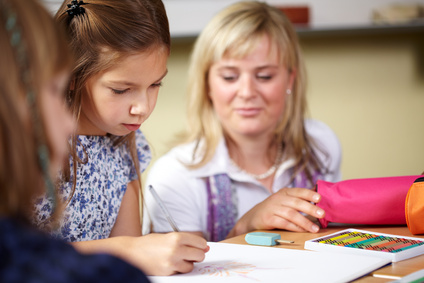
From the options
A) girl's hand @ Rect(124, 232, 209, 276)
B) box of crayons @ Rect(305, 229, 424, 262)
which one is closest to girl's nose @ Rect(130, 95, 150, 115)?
girl's hand @ Rect(124, 232, 209, 276)

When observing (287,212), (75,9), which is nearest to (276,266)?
(287,212)

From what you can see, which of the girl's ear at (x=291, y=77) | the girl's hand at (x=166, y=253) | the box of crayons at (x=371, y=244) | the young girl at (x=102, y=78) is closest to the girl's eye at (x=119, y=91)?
the young girl at (x=102, y=78)

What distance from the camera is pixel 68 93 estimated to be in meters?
1.17

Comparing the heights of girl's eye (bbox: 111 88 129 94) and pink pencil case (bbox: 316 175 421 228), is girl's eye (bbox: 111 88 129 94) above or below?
above

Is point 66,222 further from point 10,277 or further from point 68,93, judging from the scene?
point 10,277

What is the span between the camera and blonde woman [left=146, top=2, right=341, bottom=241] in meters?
1.70

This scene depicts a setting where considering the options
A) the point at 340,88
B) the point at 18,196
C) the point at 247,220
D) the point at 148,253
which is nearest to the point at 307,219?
the point at 247,220

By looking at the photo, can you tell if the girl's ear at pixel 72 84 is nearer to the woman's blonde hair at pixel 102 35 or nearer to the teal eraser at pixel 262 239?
the woman's blonde hair at pixel 102 35

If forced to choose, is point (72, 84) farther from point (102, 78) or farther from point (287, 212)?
point (287, 212)

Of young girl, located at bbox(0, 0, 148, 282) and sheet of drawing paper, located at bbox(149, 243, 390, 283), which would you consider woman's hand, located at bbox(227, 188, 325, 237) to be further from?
young girl, located at bbox(0, 0, 148, 282)

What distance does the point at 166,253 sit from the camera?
0.88m

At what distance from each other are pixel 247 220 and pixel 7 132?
89 centimetres

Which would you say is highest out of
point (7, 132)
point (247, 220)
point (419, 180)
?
point (7, 132)

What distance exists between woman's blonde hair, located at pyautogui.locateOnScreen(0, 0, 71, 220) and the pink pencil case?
0.79 metres
